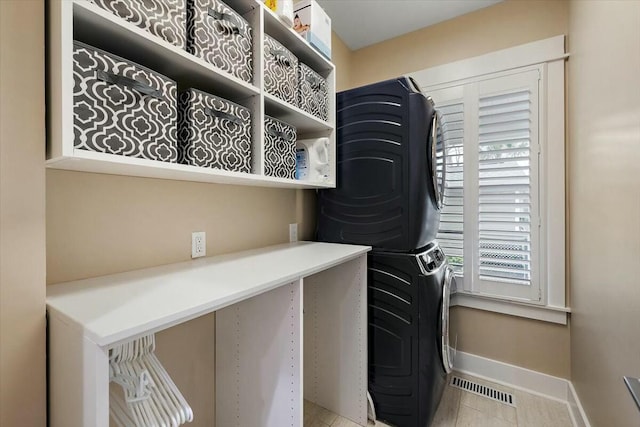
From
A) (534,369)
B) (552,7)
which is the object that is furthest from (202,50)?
(534,369)

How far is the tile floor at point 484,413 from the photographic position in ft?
5.62

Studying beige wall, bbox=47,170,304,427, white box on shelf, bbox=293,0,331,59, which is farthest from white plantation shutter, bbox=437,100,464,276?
beige wall, bbox=47,170,304,427

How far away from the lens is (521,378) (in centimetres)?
207

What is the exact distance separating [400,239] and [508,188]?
1.06 metres

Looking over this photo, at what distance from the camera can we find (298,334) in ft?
3.65

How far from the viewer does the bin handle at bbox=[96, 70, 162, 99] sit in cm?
76

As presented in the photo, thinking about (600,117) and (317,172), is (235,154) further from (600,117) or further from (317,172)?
(600,117)

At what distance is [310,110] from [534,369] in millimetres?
2359

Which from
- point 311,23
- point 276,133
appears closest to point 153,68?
point 276,133

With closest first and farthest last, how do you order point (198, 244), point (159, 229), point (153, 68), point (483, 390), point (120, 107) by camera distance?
point (120, 107)
point (153, 68)
point (159, 229)
point (198, 244)
point (483, 390)

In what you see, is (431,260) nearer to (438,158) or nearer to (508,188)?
(438,158)

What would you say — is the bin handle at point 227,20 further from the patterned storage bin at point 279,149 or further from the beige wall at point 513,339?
the beige wall at point 513,339

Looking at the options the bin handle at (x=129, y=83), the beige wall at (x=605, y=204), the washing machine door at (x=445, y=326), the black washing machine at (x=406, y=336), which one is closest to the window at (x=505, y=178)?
the beige wall at (x=605, y=204)

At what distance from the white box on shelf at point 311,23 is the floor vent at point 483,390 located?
247cm
